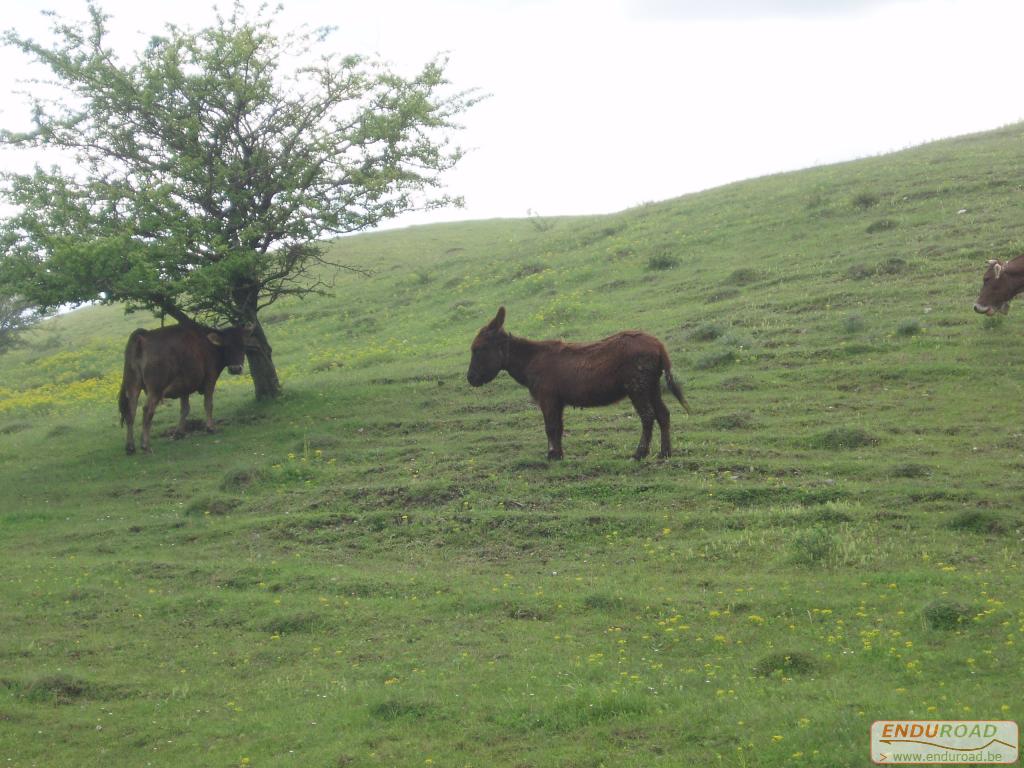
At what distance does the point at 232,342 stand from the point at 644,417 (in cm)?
1069

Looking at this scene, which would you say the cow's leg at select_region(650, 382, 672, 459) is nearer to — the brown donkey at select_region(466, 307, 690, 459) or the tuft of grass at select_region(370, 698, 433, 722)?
the brown donkey at select_region(466, 307, 690, 459)

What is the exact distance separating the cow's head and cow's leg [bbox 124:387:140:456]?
6.83 feet

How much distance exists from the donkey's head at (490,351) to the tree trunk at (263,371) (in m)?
7.04

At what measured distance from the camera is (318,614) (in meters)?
12.0

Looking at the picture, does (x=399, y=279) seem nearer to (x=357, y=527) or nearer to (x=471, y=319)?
(x=471, y=319)

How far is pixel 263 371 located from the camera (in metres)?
24.0

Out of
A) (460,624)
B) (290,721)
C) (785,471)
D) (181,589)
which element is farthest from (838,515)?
(181,589)

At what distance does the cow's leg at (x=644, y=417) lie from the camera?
1655 cm

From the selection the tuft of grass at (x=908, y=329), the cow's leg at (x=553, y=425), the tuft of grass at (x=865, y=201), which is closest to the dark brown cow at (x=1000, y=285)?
the tuft of grass at (x=908, y=329)

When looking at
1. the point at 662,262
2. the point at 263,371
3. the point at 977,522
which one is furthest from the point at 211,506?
the point at 662,262

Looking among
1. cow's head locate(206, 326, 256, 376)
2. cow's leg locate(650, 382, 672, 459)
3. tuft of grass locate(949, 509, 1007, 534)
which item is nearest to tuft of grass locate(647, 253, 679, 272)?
cow's head locate(206, 326, 256, 376)

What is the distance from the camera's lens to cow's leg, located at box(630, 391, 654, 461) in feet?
54.3

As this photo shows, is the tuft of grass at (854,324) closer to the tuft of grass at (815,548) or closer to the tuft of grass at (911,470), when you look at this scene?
the tuft of grass at (911,470)

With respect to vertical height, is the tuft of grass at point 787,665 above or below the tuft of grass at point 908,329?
below
